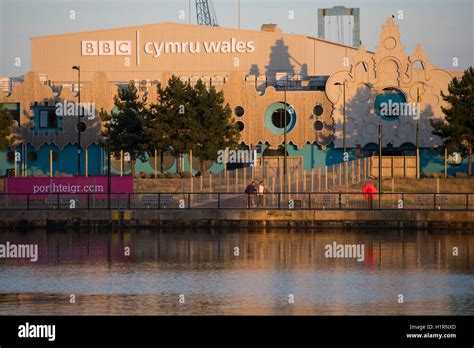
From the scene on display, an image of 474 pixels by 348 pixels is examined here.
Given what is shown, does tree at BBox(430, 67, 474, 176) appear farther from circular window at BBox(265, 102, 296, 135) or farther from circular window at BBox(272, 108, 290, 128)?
circular window at BBox(272, 108, 290, 128)

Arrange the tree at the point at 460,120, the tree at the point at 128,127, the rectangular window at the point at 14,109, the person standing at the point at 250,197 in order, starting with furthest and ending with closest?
the rectangular window at the point at 14,109 → the tree at the point at 128,127 → the tree at the point at 460,120 → the person standing at the point at 250,197

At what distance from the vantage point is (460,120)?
82625 mm

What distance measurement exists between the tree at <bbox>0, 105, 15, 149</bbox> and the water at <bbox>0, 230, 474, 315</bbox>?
34543 mm

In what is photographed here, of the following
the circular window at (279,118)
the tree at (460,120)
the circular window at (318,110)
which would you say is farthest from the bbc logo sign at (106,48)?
the tree at (460,120)

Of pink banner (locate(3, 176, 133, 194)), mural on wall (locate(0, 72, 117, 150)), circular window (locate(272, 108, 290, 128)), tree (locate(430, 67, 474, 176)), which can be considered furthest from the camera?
circular window (locate(272, 108, 290, 128))

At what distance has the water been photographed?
3103 centimetres

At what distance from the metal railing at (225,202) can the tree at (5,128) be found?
25602mm

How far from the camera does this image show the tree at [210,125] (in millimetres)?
83938

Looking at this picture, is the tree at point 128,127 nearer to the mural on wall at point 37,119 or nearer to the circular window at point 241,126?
the mural on wall at point 37,119

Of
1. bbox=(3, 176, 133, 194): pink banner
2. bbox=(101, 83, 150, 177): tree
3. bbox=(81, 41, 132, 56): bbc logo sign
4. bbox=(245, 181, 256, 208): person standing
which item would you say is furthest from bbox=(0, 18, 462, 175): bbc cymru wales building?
bbox=(245, 181, 256, 208): person standing

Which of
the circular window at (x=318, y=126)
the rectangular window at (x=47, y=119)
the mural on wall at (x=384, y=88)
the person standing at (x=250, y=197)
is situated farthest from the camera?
the rectangular window at (x=47, y=119)

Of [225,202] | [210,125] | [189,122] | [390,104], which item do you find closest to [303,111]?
[390,104]

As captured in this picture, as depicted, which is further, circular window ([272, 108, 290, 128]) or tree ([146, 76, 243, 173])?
circular window ([272, 108, 290, 128])

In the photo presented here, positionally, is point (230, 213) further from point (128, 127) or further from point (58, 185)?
point (128, 127)
